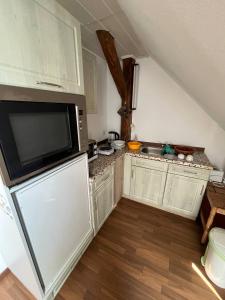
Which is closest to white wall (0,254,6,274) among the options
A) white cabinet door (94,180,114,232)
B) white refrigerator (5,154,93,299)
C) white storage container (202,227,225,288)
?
white refrigerator (5,154,93,299)

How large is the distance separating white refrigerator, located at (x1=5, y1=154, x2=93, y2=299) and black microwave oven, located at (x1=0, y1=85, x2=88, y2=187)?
4.1 inches

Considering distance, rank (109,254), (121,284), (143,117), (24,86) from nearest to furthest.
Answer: (24,86), (121,284), (109,254), (143,117)

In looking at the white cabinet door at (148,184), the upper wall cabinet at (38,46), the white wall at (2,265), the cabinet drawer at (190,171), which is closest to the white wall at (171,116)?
the cabinet drawer at (190,171)

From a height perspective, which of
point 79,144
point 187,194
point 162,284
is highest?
point 79,144

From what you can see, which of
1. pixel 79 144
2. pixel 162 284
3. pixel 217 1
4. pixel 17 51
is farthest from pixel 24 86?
pixel 162 284

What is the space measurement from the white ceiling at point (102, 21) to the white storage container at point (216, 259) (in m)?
2.13

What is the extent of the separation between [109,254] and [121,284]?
27 cm

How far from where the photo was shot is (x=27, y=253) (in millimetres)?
840

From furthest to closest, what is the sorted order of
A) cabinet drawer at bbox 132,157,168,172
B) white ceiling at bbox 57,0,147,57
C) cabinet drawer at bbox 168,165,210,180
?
cabinet drawer at bbox 132,157,168,172
cabinet drawer at bbox 168,165,210,180
white ceiling at bbox 57,0,147,57

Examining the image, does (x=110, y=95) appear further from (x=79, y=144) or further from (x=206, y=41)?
(x=206, y=41)

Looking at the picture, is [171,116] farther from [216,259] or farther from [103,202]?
[216,259]

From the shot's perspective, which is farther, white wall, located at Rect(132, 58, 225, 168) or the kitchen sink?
the kitchen sink

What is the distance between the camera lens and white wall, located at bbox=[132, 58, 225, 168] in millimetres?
1973

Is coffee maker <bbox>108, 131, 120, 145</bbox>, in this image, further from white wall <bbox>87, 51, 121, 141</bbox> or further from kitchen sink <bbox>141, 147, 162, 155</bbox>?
kitchen sink <bbox>141, 147, 162, 155</bbox>
